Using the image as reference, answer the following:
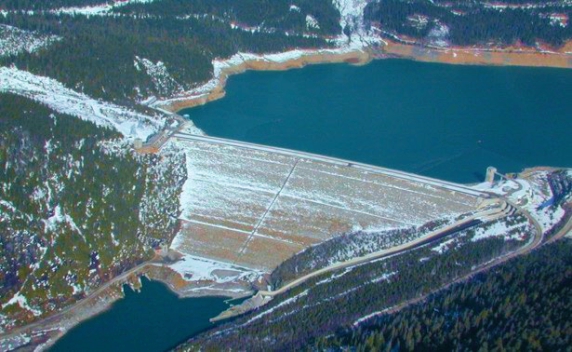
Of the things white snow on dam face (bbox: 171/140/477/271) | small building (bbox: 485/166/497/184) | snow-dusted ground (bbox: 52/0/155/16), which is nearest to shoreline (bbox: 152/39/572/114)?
snow-dusted ground (bbox: 52/0/155/16)

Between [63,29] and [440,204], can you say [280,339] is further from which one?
[63,29]

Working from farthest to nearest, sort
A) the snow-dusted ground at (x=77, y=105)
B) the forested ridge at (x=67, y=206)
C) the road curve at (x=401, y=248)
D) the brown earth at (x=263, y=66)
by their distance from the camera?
the brown earth at (x=263, y=66)
the snow-dusted ground at (x=77, y=105)
the road curve at (x=401, y=248)
the forested ridge at (x=67, y=206)

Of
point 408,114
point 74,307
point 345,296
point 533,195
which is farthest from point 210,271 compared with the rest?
point 408,114

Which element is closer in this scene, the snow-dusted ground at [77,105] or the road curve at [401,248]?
the road curve at [401,248]

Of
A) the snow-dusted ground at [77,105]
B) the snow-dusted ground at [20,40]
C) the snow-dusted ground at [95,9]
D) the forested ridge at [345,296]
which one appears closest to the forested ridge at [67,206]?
the snow-dusted ground at [77,105]

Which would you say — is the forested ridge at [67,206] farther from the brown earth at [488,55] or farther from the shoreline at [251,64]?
the brown earth at [488,55]

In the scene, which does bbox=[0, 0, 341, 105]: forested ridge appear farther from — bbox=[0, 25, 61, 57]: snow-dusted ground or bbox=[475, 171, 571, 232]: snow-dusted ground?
bbox=[475, 171, 571, 232]: snow-dusted ground

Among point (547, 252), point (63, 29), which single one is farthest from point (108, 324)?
point (63, 29)
